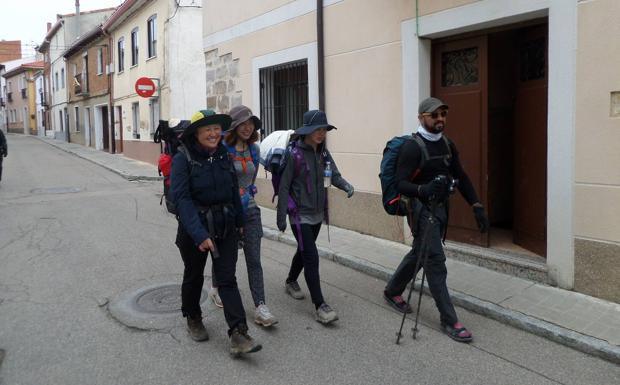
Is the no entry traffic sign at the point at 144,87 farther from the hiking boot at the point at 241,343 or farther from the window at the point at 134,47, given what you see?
the hiking boot at the point at 241,343

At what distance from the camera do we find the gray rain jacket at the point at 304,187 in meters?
4.32

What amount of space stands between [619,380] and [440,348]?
1134mm

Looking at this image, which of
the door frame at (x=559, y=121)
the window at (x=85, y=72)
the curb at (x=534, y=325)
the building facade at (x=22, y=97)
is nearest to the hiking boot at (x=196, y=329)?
the curb at (x=534, y=325)

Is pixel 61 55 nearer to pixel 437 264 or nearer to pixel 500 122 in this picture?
pixel 500 122

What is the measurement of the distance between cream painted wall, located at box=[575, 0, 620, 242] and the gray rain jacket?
2322 mm

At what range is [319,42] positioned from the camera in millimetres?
7691

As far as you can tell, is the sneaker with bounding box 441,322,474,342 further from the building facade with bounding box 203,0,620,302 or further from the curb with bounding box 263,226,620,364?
the building facade with bounding box 203,0,620,302

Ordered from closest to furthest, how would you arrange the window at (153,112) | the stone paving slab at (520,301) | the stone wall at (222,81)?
the stone paving slab at (520,301) → the stone wall at (222,81) → the window at (153,112)

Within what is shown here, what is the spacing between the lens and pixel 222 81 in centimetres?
1041

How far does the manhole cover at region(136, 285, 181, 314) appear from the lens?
14.9 ft

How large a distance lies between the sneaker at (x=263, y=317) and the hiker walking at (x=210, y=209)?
51cm

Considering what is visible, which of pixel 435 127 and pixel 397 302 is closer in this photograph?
pixel 435 127

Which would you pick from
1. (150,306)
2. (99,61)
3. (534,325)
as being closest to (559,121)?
(534,325)

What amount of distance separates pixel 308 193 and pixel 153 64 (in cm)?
1568
